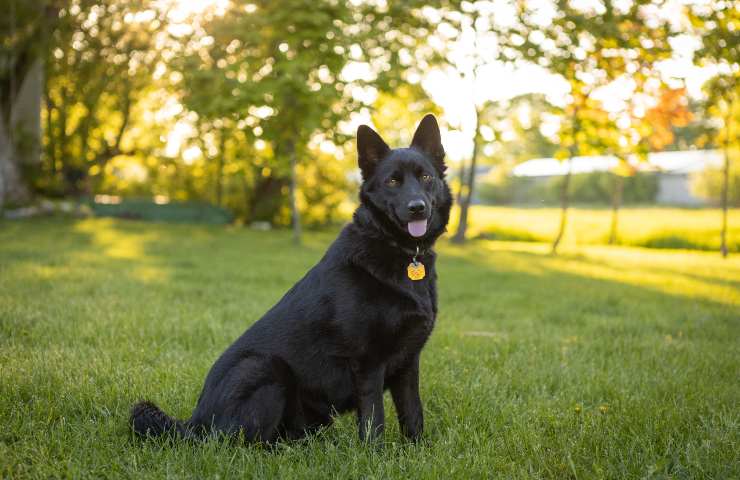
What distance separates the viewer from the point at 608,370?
4648 mm

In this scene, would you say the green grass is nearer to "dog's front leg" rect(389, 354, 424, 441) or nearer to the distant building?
"dog's front leg" rect(389, 354, 424, 441)

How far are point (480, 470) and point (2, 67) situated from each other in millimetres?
21705

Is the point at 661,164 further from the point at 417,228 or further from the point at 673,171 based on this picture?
the point at 417,228

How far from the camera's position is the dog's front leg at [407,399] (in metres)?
3.25

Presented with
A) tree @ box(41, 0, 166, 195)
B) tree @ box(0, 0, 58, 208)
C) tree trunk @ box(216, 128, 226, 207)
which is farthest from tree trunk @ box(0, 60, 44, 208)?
tree trunk @ box(216, 128, 226, 207)

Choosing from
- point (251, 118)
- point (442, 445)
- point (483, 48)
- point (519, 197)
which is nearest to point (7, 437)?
point (442, 445)

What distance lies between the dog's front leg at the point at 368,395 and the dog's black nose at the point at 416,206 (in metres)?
0.85

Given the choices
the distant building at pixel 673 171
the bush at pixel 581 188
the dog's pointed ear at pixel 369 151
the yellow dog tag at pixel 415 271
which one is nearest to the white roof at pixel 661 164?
the distant building at pixel 673 171

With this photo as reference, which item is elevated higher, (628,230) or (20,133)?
(20,133)

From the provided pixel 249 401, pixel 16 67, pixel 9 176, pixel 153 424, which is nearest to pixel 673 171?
pixel 16 67

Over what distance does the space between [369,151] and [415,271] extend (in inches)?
30.7

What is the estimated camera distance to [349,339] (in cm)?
296

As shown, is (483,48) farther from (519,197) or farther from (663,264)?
(519,197)

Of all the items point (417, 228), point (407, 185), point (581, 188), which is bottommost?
point (417, 228)
